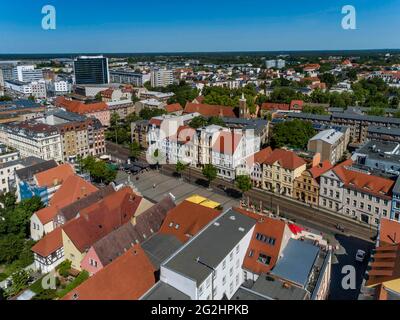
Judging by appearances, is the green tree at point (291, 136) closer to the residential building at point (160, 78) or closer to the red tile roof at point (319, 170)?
the red tile roof at point (319, 170)

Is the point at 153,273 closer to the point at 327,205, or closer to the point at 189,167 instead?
the point at 327,205

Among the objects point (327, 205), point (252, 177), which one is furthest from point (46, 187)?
point (327, 205)

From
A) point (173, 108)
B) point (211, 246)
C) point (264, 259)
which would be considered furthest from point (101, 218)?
point (173, 108)

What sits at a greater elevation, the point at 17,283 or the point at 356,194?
the point at 356,194

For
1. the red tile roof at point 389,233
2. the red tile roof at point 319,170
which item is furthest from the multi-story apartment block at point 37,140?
the red tile roof at point 389,233

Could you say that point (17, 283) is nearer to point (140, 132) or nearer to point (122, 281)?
point (122, 281)
